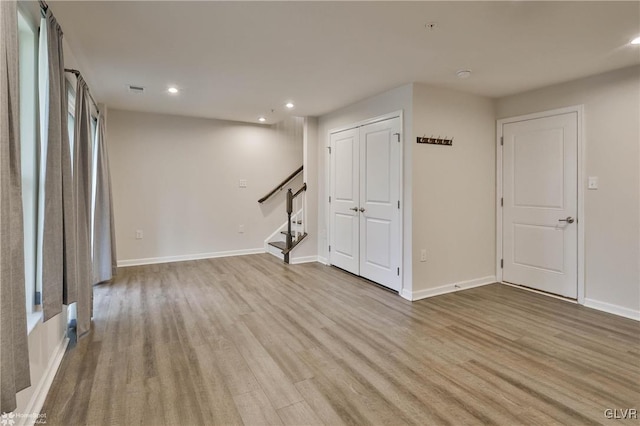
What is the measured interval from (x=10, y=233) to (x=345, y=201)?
3.83 m

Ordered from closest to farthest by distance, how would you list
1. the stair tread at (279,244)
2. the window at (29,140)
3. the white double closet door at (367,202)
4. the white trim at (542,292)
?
the window at (29,140) → the white trim at (542,292) → the white double closet door at (367,202) → the stair tread at (279,244)

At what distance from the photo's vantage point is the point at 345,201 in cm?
479

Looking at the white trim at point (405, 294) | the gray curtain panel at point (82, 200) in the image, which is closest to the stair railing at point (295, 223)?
the white trim at point (405, 294)

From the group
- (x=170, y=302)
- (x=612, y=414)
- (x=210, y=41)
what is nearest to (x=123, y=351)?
(x=170, y=302)

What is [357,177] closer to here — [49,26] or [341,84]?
[341,84]

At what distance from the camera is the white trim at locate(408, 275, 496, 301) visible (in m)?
3.65

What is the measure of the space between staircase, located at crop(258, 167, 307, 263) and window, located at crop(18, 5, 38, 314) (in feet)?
11.6

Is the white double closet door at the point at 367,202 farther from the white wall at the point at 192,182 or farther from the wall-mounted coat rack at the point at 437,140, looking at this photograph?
the white wall at the point at 192,182

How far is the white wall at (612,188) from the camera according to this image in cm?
308

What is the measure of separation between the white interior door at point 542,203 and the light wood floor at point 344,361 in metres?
0.40

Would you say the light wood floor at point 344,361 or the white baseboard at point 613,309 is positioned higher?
the white baseboard at point 613,309

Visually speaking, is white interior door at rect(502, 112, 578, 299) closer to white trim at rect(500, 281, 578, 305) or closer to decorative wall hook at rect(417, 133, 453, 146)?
white trim at rect(500, 281, 578, 305)

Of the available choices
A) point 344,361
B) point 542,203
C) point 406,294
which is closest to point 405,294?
point 406,294

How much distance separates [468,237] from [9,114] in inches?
163
